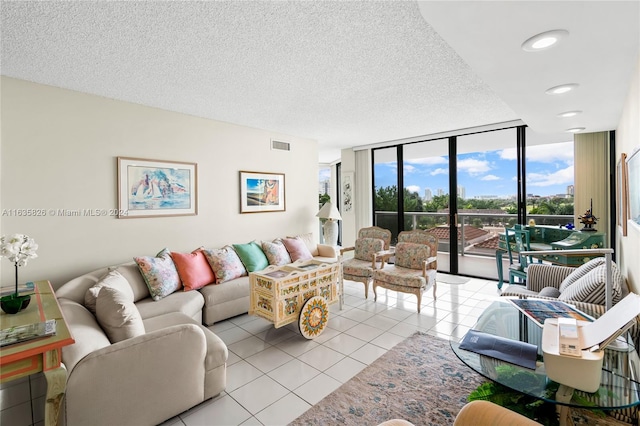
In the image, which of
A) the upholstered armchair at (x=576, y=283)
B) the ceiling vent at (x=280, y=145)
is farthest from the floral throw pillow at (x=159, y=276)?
the upholstered armchair at (x=576, y=283)

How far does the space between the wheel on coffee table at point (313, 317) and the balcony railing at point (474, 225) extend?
2.82 meters

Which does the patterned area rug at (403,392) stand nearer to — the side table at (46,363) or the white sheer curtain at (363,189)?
the side table at (46,363)

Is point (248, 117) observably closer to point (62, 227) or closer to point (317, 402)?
point (62, 227)

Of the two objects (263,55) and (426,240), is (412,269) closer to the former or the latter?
(426,240)

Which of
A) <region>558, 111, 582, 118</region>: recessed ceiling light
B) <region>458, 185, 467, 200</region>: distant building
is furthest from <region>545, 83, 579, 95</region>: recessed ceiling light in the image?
<region>458, 185, 467, 200</region>: distant building

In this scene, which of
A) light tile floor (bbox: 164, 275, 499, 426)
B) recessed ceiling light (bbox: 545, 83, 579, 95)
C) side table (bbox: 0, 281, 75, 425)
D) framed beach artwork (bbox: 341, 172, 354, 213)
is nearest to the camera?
side table (bbox: 0, 281, 75, 425)

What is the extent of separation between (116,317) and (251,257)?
2.14 metres

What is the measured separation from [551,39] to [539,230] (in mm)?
3485

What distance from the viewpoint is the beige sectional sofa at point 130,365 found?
1.71 m

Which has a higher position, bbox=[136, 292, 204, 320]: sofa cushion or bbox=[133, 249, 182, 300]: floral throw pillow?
bbox=[133, 249, 182, 300]: floral throw pillow

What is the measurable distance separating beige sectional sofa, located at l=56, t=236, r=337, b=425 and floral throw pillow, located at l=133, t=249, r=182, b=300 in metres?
0.51

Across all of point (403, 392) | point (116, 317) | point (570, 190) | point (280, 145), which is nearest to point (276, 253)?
point (280, 145)

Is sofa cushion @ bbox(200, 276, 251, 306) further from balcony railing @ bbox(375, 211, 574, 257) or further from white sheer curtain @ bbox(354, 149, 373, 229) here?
white sheer curtain @ bbox(354, 149, 373, 229)

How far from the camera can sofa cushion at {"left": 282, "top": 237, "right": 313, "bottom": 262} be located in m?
4.73
